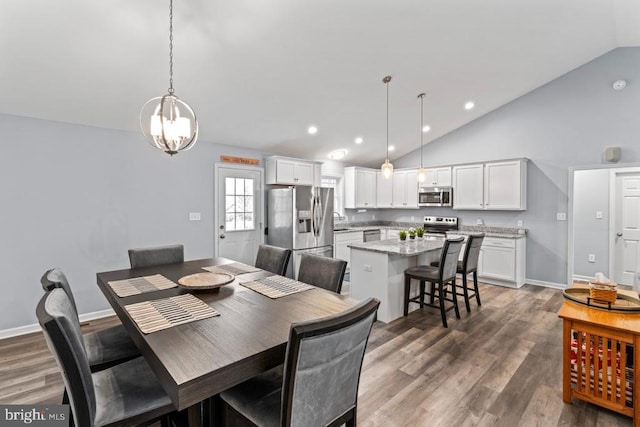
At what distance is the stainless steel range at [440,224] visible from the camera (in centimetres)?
605

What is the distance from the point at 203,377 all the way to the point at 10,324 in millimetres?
3649

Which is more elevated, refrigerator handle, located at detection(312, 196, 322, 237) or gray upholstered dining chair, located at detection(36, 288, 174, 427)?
refrigerator handle, located at detection(312, 196, 322, 237)

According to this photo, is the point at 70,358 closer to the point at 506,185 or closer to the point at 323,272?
the point at 323,272

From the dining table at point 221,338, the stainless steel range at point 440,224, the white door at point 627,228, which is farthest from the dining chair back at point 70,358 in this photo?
the white door at point 627,228

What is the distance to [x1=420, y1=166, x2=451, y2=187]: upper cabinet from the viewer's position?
5.95m

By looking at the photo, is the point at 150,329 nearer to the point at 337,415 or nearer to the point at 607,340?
the point at 337,415

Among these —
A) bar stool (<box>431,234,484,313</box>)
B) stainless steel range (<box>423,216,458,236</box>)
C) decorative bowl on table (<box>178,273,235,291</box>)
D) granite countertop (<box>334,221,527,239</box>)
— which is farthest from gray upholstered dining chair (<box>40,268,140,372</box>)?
stainless steel range (<box>423,216,458,236</box>)

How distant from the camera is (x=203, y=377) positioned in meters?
1.03

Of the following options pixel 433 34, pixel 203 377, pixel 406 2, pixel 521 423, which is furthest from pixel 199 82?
pixel 521 423

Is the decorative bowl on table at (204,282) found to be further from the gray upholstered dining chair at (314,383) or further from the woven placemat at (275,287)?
the gray upholstered dining chair at (314,383)

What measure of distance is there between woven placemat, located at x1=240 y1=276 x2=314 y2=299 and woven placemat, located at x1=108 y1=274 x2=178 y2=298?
0.55 meters

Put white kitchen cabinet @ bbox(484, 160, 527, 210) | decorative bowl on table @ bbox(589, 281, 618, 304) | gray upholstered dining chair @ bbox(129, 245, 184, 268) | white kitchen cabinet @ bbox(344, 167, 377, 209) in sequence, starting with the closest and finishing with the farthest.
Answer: decorative bowl on table @ bbox(589, 281, 618, 304)
gray upholstered dining chair @ bbox(129, 245, 184, 268)
white kitchen cabinet @ bbox(484, 160, 527, 210)
white kitchen cabinet @ bbox(344, 167, 377, 209)

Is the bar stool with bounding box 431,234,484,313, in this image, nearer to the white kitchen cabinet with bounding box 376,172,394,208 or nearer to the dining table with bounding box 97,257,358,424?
the dining table with bounding box 97,257,358,424

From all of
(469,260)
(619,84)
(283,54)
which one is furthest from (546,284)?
(283,54)
